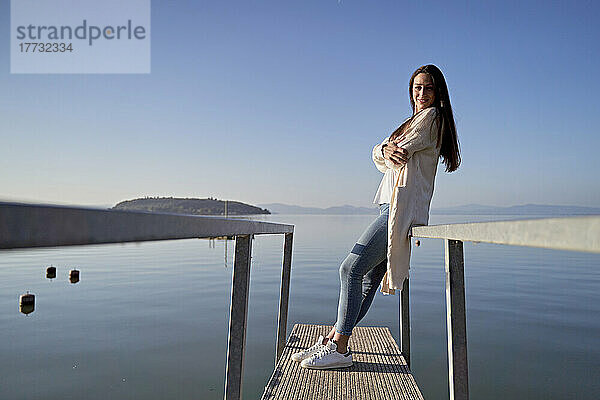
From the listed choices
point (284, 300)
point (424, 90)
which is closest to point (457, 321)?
point (424, 90)

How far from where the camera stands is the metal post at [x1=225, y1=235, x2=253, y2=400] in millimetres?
1644

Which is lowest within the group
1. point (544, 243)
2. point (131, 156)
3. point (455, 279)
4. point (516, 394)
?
point (516, 394)

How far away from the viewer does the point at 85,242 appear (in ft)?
1.91

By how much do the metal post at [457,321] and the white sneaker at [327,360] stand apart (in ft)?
3.53

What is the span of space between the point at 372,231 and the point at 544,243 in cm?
154

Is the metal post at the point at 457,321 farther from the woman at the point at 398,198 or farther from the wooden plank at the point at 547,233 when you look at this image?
the woman at the point at 398,198

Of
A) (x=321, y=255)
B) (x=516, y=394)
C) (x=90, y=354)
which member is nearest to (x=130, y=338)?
(x=90, y=354)

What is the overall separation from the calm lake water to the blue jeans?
Result: 2279 mm

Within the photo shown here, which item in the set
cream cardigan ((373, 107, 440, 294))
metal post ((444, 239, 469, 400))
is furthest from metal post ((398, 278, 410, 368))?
metal post ((444, 239, 469, 400))

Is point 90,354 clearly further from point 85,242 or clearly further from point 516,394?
point 85,242

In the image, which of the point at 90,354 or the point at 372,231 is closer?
the point at 372,231

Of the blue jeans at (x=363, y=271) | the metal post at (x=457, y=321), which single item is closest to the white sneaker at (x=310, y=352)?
the blue jeans at (x=363, y=271)

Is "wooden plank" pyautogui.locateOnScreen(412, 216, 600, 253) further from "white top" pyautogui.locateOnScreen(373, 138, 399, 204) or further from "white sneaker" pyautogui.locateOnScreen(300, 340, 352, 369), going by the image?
"white sneaker" pyautogui.locateOnScreen(300, 340, 352, 369)

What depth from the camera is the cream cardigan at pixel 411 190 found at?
2.01 m
